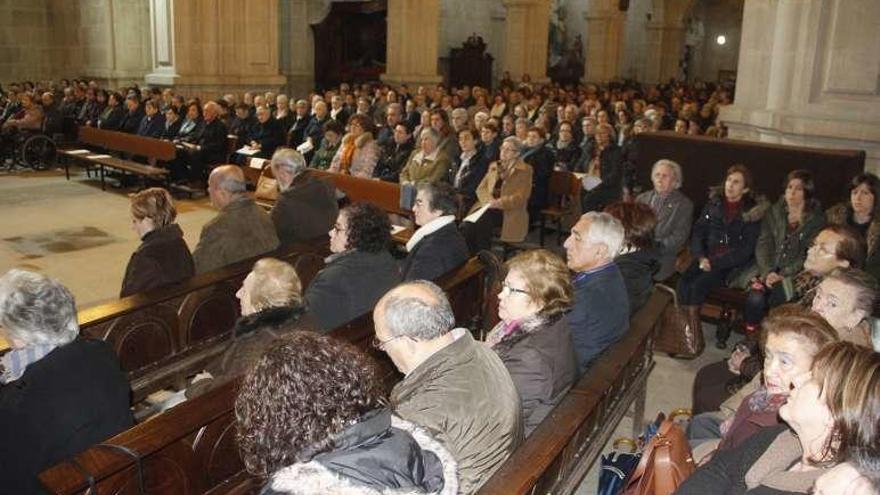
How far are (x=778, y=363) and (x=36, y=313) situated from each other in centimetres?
266

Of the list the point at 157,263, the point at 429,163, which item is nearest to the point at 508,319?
the point at 157,263

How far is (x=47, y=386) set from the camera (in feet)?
8.70

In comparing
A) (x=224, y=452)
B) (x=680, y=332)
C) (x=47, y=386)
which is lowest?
(x=680, y=332)

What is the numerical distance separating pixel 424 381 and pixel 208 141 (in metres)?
9.05

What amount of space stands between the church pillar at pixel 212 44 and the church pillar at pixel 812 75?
9684 millimetres

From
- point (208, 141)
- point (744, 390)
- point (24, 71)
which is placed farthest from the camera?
point (24, 71)

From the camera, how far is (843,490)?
5.48 ft

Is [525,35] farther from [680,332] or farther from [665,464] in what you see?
[665,464]

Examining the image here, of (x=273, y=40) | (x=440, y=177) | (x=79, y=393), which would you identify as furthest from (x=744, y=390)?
(x=273, y=40)

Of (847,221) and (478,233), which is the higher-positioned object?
(847,221)

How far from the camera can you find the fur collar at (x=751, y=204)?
215 inches

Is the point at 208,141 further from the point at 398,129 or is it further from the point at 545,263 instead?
the point at 545,263

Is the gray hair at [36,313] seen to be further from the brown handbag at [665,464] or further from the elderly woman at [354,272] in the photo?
the brown handbag at [665,464]

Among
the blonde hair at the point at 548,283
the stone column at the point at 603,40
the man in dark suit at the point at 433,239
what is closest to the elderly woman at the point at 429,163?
the man in dark suit at the point at 433,239
